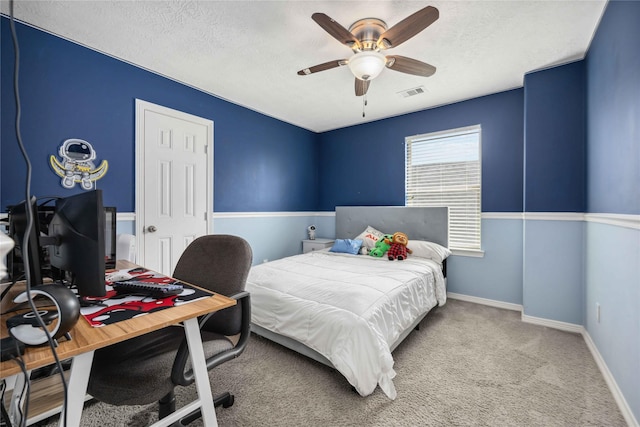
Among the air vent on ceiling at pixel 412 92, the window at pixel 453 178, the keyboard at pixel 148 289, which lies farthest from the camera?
the window at pixel 453 178

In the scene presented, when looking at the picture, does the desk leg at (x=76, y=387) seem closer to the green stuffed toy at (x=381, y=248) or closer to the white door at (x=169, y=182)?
the white door at (x=169, y=182)

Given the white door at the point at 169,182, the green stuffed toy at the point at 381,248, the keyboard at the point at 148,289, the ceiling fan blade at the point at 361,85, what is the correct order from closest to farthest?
1. the keyboard at the point at 148,289
2. the ceiling fan blade at the point at 361,85
3. the white door at the point at 169,182
4. the green stuffed toy at the point at 381,248

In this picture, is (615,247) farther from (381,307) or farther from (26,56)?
(26,56)

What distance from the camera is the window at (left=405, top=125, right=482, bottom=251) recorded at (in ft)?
11.9

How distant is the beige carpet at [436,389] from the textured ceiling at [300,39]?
2642 mm

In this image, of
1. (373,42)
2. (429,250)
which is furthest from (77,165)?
(429,250)

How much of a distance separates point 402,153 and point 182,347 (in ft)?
12.6

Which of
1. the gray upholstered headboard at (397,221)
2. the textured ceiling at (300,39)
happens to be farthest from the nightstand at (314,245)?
the textured ceiling at (300,39)

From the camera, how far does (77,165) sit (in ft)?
8.07

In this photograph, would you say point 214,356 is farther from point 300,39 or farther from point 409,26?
point 300,39

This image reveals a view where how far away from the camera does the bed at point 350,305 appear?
1.74 m

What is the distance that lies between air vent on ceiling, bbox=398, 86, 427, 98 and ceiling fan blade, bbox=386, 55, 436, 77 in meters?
1.06

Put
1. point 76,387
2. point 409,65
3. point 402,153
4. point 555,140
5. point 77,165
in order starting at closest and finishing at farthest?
point 76,387
point 409,65
point 77,165
point 555,140
point 402,153

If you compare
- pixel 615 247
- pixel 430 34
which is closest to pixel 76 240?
pixel 430 34
